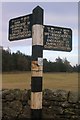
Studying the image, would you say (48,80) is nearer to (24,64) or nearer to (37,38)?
(24,64)

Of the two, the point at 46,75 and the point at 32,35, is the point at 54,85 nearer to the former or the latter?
the point at 46,75

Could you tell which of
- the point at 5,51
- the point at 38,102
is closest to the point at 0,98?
the point at 5,51

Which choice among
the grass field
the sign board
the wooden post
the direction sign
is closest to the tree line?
the grass field

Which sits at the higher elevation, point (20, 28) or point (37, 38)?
point (20, 28)

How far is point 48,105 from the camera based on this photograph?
6.86 meters

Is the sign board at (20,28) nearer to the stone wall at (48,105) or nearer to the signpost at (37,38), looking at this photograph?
the signpost at (37,38)

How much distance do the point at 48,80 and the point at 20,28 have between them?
1260mm

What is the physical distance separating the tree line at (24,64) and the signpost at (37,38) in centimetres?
38

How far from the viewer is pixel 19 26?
20.3 feet

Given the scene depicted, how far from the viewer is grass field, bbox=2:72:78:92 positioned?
6750mm

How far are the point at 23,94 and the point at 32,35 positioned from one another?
62.1 inches

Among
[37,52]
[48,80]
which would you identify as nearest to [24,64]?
[48,80]

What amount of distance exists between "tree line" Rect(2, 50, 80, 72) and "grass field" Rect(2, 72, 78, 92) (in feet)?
0.32

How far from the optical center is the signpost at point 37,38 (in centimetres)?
582
